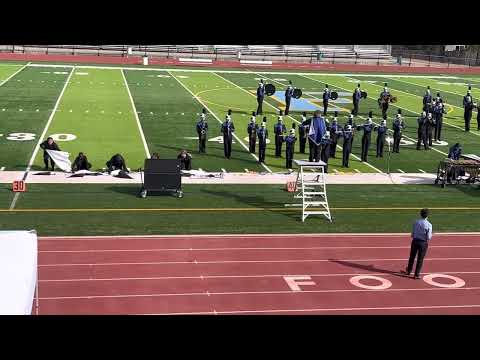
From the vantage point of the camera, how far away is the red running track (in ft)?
31.0

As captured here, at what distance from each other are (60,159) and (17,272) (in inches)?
436

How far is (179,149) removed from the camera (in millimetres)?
20906

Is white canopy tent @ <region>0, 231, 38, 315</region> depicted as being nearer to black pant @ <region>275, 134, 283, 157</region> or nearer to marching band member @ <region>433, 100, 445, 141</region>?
black pant @ <region>275, 134, 283, 157</region>

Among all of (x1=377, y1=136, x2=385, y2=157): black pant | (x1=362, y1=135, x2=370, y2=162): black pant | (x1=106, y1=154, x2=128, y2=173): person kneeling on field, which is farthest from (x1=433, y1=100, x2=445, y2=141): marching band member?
(x1=106, y1=154, x2=128, y2=173): person kneeling on field

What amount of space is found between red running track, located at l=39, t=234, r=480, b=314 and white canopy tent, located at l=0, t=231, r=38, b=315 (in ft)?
6.43

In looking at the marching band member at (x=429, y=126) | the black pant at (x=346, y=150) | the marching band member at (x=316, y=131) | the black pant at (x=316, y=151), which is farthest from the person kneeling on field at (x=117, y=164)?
the marching band member at (x=429, y=126)

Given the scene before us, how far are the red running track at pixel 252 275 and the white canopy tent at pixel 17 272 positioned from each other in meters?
1.96

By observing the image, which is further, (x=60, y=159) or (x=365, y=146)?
(x=365, y=146)

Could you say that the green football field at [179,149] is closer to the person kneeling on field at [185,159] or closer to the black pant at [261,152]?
the black pant at [261,152]

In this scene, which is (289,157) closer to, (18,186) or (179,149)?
(179,149)

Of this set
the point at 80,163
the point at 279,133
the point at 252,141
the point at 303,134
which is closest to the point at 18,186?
the point at 80,163

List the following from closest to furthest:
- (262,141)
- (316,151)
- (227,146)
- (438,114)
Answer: (316,151) → (262,141) → (227,146) → (438,114)
